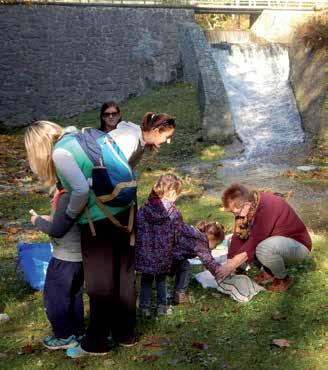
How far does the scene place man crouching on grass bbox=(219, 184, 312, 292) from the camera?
4.68 metres

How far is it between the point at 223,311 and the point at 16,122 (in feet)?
54.8

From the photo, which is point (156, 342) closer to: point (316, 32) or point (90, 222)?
point (90, 222)

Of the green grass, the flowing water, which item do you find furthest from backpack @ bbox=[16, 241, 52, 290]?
the flowing water

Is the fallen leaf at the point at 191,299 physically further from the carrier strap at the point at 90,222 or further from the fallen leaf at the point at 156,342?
the carrier strap at the point at 90,222

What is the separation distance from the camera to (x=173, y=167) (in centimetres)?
1252

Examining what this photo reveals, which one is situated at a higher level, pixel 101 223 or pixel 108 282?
pixel 101 223

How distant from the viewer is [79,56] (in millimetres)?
20703

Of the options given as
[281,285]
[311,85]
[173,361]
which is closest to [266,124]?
[311,85]

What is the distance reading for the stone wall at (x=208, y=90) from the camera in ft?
49.7

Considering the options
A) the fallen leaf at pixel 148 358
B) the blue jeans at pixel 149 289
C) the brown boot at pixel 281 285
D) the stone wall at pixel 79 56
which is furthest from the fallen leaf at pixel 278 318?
the stone wall at pixel 79 56

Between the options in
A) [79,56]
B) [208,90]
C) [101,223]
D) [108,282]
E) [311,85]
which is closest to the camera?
[101,223]

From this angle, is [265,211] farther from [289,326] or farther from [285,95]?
[285,95]

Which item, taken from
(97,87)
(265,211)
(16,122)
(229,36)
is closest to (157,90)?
(97,87)

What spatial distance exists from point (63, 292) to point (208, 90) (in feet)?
42.7
